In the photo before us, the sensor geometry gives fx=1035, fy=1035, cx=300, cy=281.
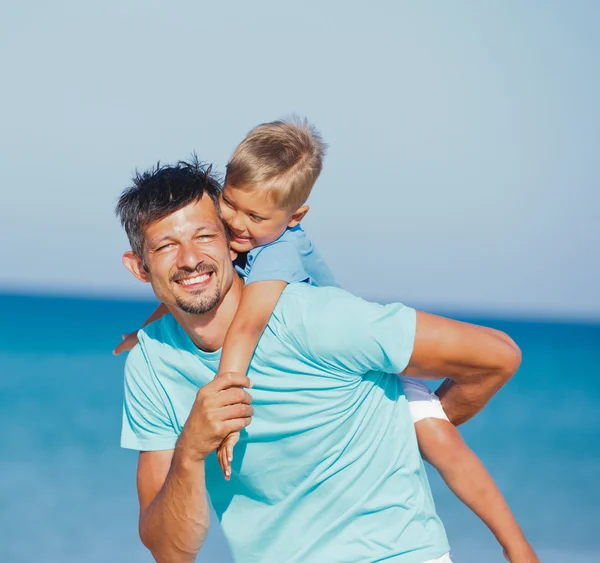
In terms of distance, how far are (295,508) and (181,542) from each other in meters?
0.38

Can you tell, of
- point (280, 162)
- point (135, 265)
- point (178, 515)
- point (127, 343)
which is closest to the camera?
point (178, 515)

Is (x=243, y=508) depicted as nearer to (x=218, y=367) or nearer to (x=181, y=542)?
(x=181, y=542)

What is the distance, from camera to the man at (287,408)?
9.26 ft

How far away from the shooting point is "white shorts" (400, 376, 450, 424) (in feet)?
10.4

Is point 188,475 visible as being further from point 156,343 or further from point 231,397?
point 156,343

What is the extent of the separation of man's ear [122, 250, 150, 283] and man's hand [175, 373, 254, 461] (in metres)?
0.65

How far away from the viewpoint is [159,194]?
3.21 m

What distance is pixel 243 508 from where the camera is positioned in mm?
3092

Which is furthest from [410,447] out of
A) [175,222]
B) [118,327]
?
[118,327]

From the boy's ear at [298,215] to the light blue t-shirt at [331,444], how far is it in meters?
0.66

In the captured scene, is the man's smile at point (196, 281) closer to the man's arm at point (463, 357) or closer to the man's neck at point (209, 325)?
the man's neck at point (209, 325)

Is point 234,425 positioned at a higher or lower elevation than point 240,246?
lower

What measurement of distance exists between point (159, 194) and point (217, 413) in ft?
2.61

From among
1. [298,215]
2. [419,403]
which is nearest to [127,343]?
[298,215]
